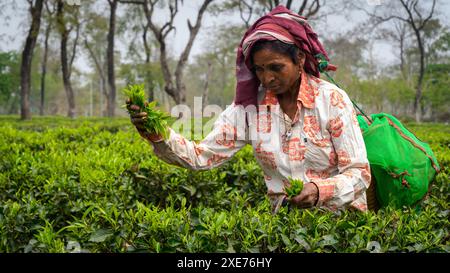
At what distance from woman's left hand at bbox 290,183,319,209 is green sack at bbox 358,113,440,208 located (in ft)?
1.79

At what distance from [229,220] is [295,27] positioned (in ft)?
3.31

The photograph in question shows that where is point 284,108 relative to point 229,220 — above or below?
above

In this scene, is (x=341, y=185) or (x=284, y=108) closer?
(x=341, y=185)

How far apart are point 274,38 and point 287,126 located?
47 cm

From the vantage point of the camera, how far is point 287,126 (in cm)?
231

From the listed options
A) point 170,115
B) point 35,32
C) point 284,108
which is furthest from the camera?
point 35,32

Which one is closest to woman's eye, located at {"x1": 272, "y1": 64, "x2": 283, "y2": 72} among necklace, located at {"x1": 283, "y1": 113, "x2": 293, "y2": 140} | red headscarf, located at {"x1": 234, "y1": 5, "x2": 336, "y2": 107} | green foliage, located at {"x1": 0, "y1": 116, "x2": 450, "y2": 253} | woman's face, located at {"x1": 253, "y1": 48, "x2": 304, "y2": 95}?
woman's face, located at {"x1": 253, "y1": 48, "x2": 304, "y2": 95}

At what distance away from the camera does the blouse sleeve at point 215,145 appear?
2.22m

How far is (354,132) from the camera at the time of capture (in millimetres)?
2164

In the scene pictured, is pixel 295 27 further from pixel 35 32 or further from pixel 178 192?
pixel 35 32

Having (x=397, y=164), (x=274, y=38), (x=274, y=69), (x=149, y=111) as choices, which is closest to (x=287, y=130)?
(x=274, y=69)
